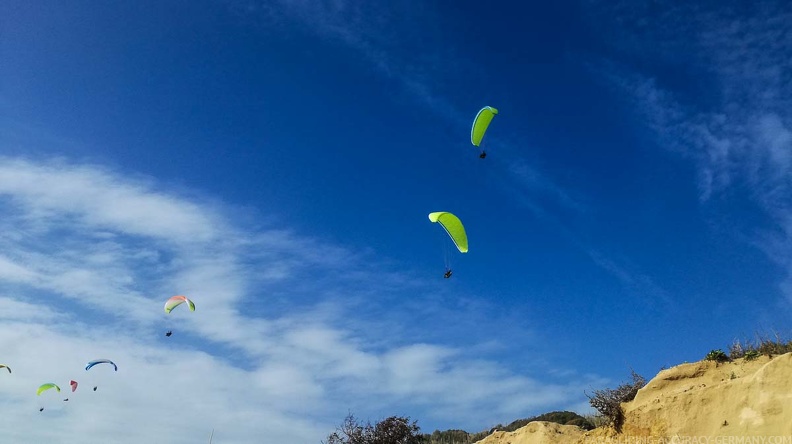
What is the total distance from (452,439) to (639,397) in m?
16.2

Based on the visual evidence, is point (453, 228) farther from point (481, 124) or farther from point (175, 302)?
point (175, 302)

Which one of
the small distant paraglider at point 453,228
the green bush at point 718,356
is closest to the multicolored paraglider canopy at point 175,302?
the small distant paraglider at point 453,228

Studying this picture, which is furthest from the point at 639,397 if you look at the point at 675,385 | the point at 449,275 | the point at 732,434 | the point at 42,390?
the point at 42,390

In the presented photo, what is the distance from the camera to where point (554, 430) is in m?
23.7

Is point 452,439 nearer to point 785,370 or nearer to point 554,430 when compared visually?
point 554,430

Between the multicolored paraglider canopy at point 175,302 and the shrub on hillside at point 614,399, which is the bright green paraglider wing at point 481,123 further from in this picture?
the multicolored paraglider canopy at point 175,302

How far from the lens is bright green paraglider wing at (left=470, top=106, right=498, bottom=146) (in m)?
24.0

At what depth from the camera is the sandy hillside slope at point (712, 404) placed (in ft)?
56.0

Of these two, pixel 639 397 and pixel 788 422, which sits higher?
pixel 639 397

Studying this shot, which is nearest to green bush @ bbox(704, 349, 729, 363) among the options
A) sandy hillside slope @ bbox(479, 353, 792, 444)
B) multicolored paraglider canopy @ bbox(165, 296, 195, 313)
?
sandy hillside slope @ bbox(479, 353, 792, 444)

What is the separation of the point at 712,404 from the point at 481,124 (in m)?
13.5

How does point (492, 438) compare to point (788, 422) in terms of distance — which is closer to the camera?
point (788, 422)

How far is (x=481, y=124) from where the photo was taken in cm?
2475

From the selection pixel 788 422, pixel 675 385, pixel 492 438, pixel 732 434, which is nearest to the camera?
pixel 788 422
